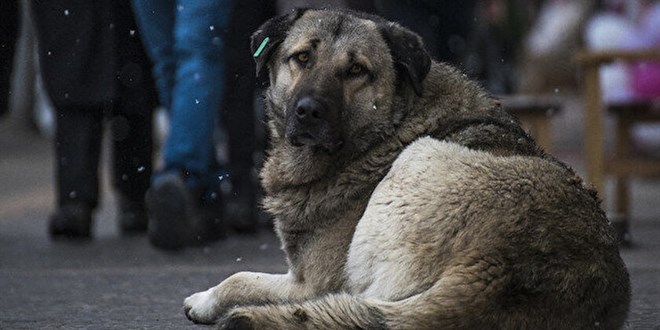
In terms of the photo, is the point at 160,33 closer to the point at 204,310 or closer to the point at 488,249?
the point at 204,310

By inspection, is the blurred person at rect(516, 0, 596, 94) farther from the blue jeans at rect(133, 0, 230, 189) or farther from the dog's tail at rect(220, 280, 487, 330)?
the dog's tail at rect(220, 280, 487, 330)

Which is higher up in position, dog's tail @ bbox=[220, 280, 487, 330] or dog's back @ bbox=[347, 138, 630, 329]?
dog's back @ bbox=[347, 138, 630, 329]

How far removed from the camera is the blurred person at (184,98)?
698 cm

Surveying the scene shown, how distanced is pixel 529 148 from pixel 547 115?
5.31m

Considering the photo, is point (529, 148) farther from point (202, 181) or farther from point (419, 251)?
point (202, 181)

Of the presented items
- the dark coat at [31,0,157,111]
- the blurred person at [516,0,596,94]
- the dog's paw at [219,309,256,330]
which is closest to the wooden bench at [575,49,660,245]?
the dark coat at [31,0,157,111]

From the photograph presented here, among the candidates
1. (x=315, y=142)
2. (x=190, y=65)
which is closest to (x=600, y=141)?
(x=190, y=65)

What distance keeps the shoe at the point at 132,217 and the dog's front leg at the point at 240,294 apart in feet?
10.6

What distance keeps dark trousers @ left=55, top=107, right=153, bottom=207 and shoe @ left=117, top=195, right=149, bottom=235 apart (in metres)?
0.04

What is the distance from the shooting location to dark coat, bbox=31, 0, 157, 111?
7.81 meters

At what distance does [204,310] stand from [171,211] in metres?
1.83

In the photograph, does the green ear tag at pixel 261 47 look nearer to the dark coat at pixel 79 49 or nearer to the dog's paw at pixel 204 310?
the dog's paw at pixel 204 310

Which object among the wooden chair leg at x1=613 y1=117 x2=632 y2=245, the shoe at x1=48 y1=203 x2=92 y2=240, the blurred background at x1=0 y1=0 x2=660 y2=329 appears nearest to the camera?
the blurred background at x1=0 y1=0 x2=660 y2=329

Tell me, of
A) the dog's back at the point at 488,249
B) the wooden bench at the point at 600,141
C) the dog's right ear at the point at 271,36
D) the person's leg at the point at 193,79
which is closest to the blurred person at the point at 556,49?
the wooden bench at the point at 600,141
